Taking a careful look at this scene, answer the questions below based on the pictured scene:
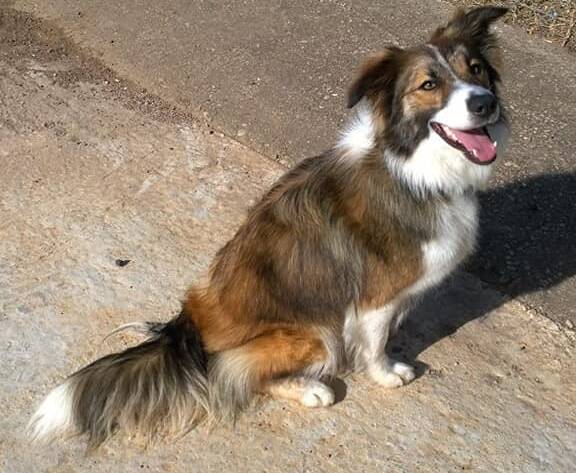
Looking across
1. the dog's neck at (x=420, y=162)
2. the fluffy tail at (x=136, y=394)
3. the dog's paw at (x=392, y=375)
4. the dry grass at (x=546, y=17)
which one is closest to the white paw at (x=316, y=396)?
the dog's paw at (x=392, y=375)

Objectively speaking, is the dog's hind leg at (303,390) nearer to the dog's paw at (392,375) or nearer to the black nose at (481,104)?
the dog's paw at (392,375)

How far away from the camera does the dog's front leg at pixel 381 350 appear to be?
137 inches

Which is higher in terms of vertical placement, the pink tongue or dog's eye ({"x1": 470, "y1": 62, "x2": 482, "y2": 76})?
dog's eye ({"x1": 470, "y1": 62, "x2": 482, "y2": 76})

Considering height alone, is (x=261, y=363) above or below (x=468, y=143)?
below

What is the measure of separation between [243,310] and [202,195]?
5.32 feet

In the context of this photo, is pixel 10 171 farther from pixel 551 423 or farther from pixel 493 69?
pixel 551 423

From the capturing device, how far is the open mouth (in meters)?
3.14

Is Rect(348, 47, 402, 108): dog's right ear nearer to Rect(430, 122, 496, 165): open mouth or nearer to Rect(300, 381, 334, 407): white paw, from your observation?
Rect(430, 122, 496, 165): open mouth

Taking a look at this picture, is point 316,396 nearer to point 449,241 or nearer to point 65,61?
point 449,241

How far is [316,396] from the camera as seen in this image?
3.54m

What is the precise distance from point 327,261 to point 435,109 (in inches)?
32.2

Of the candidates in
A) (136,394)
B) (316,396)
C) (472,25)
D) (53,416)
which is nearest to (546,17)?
(472,25)

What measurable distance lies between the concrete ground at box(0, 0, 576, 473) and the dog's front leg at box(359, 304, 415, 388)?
0.09m

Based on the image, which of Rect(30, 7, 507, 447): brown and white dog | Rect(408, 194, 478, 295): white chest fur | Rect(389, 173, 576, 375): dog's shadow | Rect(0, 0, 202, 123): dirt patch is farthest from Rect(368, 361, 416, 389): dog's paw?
Rect(0, 0, 202, 123): dirt patch
